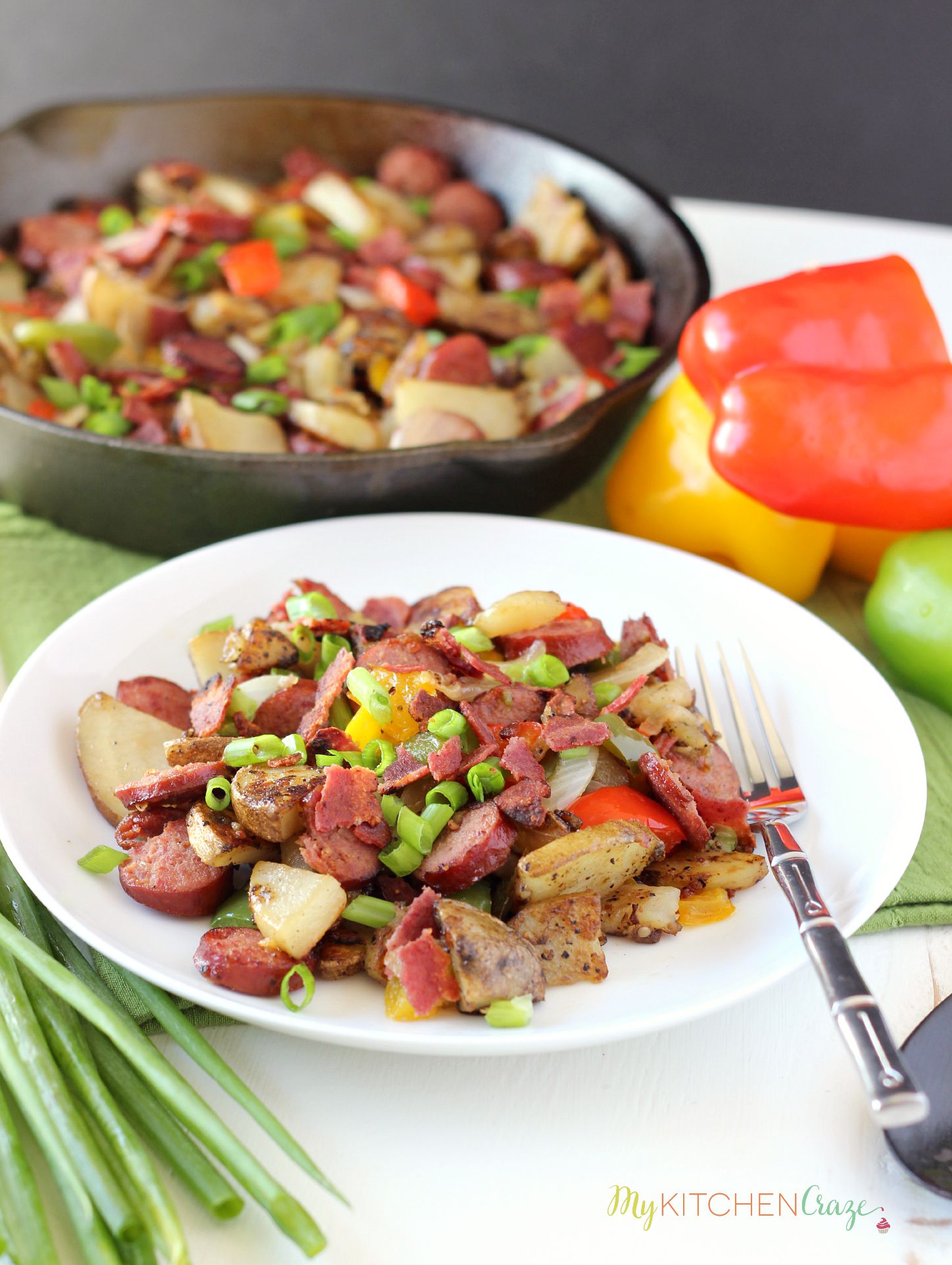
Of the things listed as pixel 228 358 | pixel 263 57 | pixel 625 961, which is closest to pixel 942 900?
pixel 625 961

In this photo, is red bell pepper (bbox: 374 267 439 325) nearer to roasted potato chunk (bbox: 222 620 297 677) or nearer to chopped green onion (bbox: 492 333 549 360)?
chopped green onion (bbox: 492 333 549 360)

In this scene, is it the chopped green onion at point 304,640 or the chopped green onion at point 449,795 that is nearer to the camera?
the chopped green onion at point 449,795

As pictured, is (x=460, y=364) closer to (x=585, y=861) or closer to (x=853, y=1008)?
(x=585, y=861)

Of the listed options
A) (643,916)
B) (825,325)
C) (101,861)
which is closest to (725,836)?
(643,916)

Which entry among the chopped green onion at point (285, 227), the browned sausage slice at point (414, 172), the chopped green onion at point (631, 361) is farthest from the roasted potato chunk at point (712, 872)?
the browned sausage slice at point (414, 172)

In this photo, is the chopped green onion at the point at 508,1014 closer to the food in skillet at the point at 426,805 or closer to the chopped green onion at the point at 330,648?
the food in skillet at the point at 426,805

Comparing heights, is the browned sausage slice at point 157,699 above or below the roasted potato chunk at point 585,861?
below

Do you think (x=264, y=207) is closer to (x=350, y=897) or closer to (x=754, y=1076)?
(x=350, y=897)
